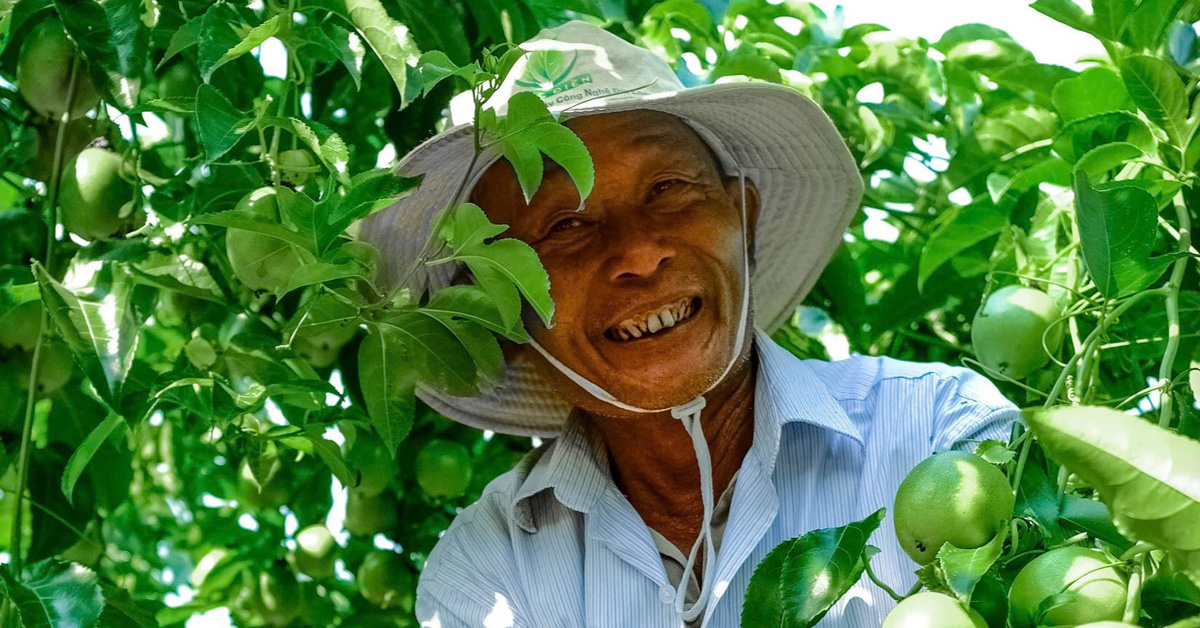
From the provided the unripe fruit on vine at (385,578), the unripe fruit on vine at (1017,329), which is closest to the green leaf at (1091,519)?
the unripe fruit on vine at (1017,329)

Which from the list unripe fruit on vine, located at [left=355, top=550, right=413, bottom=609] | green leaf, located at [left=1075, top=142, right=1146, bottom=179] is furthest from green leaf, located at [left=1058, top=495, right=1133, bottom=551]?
unripe fruit on vine, located at [left=355, top=550, right=413, bottom=609]

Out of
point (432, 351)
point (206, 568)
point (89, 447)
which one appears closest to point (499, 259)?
point (432, 351)

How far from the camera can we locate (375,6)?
4.56ft

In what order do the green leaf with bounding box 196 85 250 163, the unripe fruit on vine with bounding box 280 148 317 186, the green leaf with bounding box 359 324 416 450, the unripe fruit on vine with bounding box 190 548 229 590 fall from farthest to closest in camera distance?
the unripe fruit on vine with bounding box 190 548 229 590, the unripe fruit on vine with bounding box 280 148 317 186, the green leaf with bounding box 359 324 416 450, the green leaf with bounding box 196 85 250 163

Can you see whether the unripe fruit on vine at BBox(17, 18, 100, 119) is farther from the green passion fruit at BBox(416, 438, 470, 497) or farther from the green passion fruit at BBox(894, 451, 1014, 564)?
the green passion fruit at BBox(894, 451, 1014, 564)

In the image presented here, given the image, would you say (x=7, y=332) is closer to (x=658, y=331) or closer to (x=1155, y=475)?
(x=658, y=331)

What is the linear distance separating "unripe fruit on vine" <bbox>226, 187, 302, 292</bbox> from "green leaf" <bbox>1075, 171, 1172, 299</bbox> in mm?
757

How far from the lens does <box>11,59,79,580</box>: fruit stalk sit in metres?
1.50

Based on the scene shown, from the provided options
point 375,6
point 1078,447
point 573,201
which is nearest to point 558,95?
point 573,201

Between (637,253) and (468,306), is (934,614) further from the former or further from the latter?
(637,253)

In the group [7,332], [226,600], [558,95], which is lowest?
[226,600]

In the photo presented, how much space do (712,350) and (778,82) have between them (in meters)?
0.45

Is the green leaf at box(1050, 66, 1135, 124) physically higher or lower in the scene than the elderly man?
higher

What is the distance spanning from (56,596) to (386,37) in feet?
2.16
